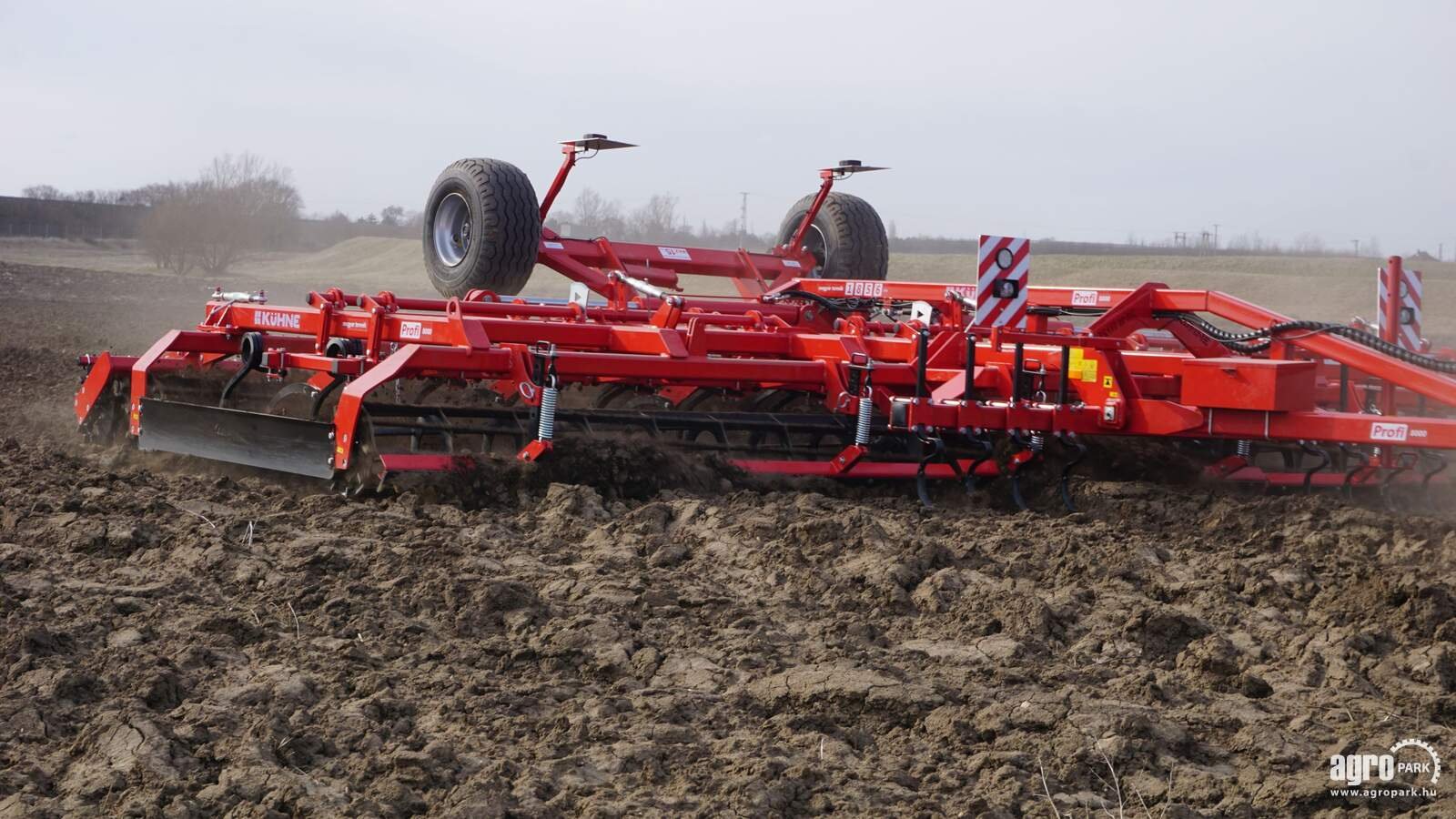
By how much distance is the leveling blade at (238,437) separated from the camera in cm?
664

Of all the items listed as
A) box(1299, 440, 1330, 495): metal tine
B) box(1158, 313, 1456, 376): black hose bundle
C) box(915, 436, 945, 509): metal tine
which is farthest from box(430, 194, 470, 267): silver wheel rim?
box(1299, 440, 1330, 495): metal tine

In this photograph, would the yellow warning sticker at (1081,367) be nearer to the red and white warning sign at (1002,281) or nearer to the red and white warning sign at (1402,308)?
the red and white warning sign at (1002,281)

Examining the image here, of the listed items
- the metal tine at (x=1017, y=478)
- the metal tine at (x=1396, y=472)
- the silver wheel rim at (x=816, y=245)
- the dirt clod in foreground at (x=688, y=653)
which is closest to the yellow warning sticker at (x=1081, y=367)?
the metal tine at (x=1017, y=478)

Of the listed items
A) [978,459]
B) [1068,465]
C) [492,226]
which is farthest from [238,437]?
[1068,465]

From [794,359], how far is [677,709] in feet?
14.6

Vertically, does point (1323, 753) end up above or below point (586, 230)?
below

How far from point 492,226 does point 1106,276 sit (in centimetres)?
3117

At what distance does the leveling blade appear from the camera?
664 centimetres

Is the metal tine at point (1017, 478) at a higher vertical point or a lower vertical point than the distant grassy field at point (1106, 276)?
lower

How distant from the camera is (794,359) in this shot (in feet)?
26.4

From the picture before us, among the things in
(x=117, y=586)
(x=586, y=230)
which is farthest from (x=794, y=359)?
(x=586, y=230)

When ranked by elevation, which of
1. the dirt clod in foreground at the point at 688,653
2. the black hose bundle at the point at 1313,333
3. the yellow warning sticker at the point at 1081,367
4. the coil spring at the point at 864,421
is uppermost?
the black hose bundle at the point at 1313,333

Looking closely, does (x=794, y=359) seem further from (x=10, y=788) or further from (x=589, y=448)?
(x=10, y=788)

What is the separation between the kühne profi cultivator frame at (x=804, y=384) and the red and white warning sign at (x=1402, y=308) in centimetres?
3
